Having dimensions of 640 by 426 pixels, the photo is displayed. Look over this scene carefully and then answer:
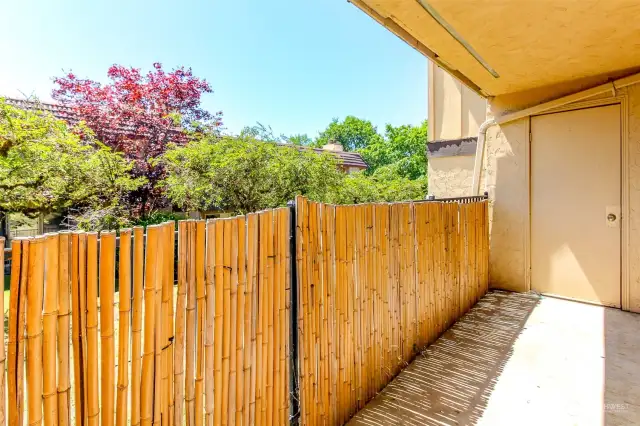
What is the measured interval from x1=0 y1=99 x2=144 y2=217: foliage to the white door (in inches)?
252

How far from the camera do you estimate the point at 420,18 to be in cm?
239

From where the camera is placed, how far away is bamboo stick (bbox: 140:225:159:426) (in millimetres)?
1062

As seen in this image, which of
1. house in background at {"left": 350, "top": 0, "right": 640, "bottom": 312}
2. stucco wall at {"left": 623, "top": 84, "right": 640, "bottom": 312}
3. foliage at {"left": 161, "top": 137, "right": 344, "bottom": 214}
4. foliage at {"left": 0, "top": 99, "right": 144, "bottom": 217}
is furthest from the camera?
foliage at {"left": 161, "top": 137, "right": 344, "bottom": 214}

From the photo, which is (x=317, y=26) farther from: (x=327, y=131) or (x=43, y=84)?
(x=327, y=131)

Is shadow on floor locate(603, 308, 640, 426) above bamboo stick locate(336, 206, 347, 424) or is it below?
below

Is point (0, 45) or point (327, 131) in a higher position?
point (327, 131)

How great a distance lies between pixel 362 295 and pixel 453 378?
102 centimetres

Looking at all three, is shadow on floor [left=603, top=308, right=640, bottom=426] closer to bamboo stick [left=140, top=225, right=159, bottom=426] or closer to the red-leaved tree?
bamboo stick [left=140, top=225, right=159, bottom=426]

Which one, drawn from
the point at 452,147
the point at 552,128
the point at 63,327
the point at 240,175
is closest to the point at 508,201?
the point at 552,128

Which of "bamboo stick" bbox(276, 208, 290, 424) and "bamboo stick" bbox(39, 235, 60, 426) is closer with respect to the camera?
"bamboo stick" bbox(39, 235, 60, 426)

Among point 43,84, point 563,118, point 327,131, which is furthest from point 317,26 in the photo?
point 327,131

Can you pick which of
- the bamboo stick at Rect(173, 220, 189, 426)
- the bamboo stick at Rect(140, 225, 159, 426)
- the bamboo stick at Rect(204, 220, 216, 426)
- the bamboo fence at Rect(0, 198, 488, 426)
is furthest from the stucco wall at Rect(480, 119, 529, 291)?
the bamboo stick at Rect(140, 225, 159, 426)

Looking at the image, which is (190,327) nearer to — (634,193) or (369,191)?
(634,193)

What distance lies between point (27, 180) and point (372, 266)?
4421 millimetres
